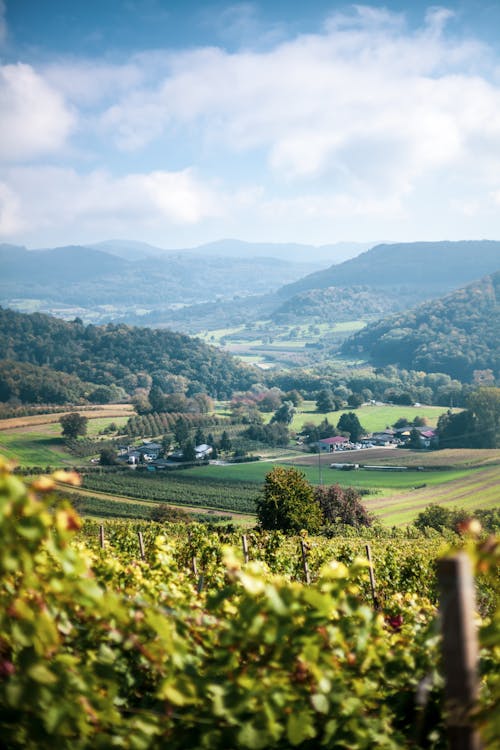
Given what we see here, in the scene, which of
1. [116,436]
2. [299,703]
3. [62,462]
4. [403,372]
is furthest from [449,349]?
[299,703]

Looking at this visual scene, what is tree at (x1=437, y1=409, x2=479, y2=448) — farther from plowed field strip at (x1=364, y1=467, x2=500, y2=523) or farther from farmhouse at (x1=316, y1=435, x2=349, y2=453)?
plowed field strip at (x1=364, y1=467, x2=500, y2=523)

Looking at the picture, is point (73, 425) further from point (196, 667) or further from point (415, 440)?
point (196, 667)

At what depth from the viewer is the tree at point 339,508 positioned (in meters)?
36.5

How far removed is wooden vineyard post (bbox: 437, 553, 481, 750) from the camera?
5.86ft

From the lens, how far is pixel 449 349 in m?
148

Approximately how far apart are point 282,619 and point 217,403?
130465mm

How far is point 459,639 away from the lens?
5.96ft

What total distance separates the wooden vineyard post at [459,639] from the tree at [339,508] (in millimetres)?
34657

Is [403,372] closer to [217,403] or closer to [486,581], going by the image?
[217,403]

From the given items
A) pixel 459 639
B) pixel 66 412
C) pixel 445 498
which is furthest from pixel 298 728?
pixel 66 412

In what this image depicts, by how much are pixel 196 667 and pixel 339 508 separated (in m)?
35.6

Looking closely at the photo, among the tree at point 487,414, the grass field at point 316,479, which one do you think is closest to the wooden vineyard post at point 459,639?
the grass field at point 316,479

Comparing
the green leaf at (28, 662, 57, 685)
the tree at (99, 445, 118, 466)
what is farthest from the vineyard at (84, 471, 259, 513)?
the green leaf at (28, 662, 57, 685)

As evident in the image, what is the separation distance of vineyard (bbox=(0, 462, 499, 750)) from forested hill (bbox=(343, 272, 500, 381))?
142 meters
